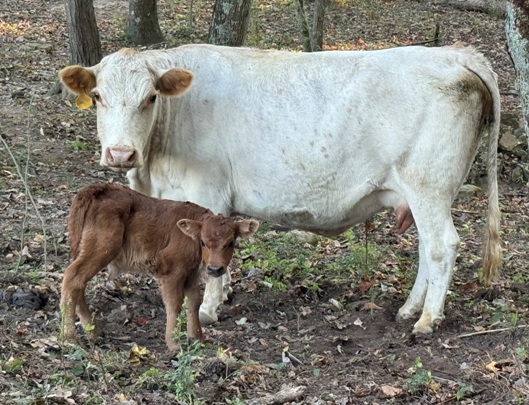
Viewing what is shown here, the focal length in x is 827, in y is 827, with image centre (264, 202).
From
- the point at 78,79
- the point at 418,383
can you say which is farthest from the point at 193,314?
the point at 78,79

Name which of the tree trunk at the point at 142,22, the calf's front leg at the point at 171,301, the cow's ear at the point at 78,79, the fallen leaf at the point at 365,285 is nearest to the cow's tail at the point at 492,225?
the fallen leaf at the point at 365,285

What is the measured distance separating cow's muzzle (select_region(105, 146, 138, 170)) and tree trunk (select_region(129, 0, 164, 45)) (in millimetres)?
11279

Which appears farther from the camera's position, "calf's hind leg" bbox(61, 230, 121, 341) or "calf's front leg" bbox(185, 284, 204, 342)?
"calf's front leg" bbox(185, 284, 204, 342)

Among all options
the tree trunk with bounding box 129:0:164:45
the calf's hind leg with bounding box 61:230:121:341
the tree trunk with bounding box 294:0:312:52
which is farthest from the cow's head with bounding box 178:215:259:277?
the tree trunk with bounding box 129:0:164:45

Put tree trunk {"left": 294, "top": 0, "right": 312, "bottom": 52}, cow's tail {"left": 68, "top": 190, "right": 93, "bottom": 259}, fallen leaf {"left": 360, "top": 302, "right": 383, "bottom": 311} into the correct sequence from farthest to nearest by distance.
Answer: tree trunk {"left": 294, "top": 0, "right": 312, "bottom": 52} → fallen leaf {"left": 360, "top": 302, "right": 383, "bottom": 311} → cow's tail {"left": 68, "top": 190, "right": 93, "bottom": 259}

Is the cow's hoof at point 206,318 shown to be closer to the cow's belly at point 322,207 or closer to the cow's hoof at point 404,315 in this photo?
the cow's belly at point 322,207

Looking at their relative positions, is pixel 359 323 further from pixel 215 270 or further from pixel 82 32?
pixel 82 32

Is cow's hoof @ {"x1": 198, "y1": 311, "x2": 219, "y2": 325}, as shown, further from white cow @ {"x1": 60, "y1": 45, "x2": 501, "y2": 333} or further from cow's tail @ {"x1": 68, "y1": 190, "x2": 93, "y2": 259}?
cow's tail @ {"x1": 68, "y1": 190, "x2": 93, "y2": 259}

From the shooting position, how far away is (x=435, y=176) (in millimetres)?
6594

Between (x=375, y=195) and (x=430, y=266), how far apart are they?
74 centimetres

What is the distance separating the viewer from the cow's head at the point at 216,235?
5.59m

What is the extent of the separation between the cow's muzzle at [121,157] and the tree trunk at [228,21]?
5.16 metres

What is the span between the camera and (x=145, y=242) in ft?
19.5

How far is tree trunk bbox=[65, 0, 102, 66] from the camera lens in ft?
42.2
